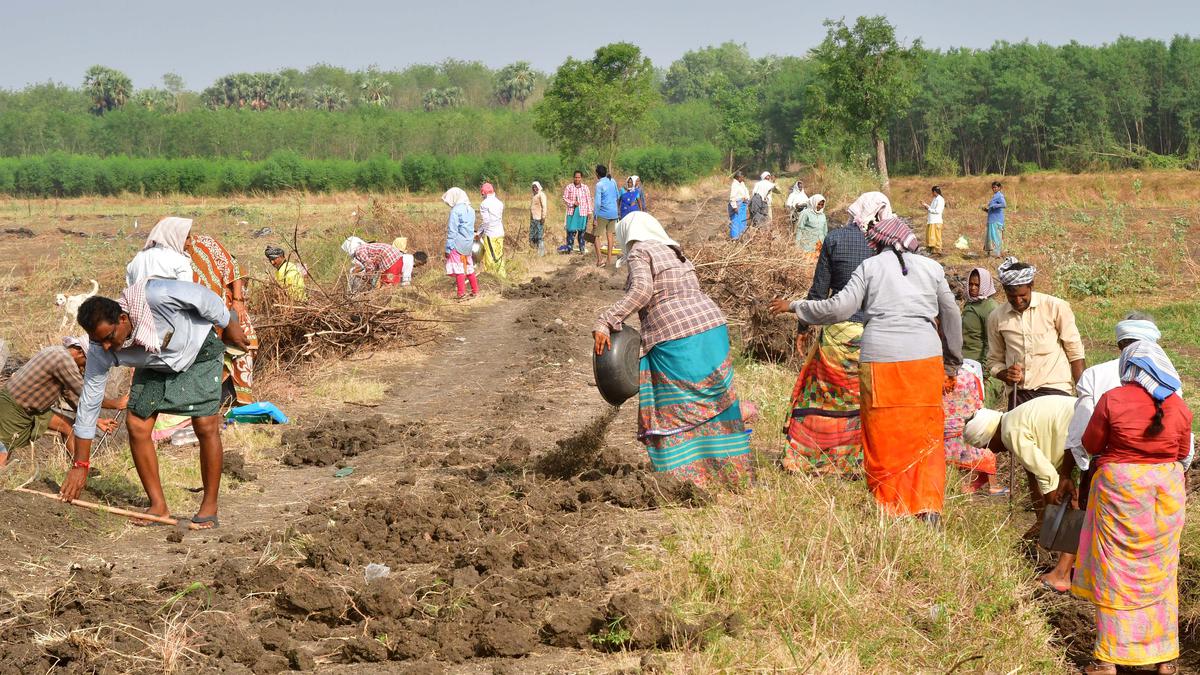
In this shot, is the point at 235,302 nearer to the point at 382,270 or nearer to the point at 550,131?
the point at 382,270

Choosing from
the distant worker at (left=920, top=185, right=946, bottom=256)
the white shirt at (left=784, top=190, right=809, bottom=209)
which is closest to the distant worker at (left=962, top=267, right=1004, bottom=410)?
the white shirt at (left=784, top=190, right=809, bottom=209)

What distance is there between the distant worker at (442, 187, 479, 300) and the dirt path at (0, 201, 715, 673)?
5.31 m

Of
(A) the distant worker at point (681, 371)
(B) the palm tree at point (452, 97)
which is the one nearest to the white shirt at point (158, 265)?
(A) the distant worker at point (681, 371)

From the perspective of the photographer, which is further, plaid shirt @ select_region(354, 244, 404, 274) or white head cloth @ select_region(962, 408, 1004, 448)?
plaid shirt @ select_region(354, 244, 404, 274)

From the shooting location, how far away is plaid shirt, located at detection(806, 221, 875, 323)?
656cm

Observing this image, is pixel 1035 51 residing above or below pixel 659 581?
above

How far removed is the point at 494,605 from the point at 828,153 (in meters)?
45.1

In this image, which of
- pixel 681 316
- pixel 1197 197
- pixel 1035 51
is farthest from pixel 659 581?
pixel 1035 51

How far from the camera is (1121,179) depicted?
139 ft

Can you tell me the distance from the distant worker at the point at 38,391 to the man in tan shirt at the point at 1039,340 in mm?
5734

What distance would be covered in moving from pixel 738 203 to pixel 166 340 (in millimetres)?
15305

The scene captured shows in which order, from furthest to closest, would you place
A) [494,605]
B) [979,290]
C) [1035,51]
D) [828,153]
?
[1035,51] < [828,153] < [979,290] < [494,605]

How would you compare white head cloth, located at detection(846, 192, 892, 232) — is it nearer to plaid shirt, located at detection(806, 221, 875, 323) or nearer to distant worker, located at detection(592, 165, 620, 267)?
plaid shirt, located at detection(806, 221, 875, 323)

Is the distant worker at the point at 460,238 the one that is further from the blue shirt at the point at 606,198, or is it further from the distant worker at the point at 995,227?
the distant worker at the point at 995,227
